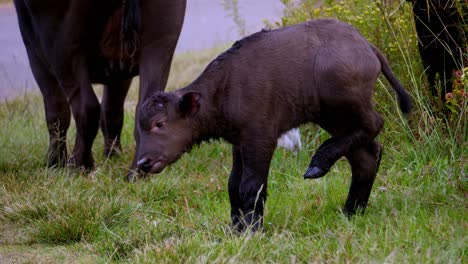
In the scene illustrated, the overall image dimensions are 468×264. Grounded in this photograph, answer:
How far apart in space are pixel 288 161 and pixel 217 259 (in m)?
2.75

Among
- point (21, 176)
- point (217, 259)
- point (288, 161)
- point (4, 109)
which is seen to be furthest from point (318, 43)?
point (4, 109)

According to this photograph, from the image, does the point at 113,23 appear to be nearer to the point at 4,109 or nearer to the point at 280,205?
the point at 280,205

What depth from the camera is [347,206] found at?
5.36 meters

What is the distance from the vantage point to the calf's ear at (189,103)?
4.93m

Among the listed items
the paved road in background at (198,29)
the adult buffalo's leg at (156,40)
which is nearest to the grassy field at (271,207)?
the adult buffalo's leg at (156,40)

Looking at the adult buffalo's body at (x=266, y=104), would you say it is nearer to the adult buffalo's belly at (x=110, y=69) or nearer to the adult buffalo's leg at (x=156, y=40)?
the adult buffalo's leg at (x=156, y=40)

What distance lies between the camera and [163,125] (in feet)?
16.3

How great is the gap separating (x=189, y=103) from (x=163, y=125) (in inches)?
7.6

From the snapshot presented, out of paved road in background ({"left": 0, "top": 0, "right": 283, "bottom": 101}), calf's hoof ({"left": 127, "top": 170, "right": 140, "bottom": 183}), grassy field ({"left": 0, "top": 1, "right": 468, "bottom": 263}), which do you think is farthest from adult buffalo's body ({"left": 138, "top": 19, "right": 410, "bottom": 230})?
paved road in background ({"left": 0, "top": 0, "right": 283, "bottom": 101})

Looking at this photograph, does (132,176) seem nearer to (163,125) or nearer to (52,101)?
(52,101)

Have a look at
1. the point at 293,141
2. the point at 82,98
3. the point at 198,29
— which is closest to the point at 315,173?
the point at 293,141

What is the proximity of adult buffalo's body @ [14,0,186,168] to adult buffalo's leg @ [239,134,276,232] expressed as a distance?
66.5 inches

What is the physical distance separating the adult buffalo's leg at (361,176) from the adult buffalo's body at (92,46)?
6.07 ft

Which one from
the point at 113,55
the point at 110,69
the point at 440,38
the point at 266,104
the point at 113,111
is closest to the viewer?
the point at 266,104
